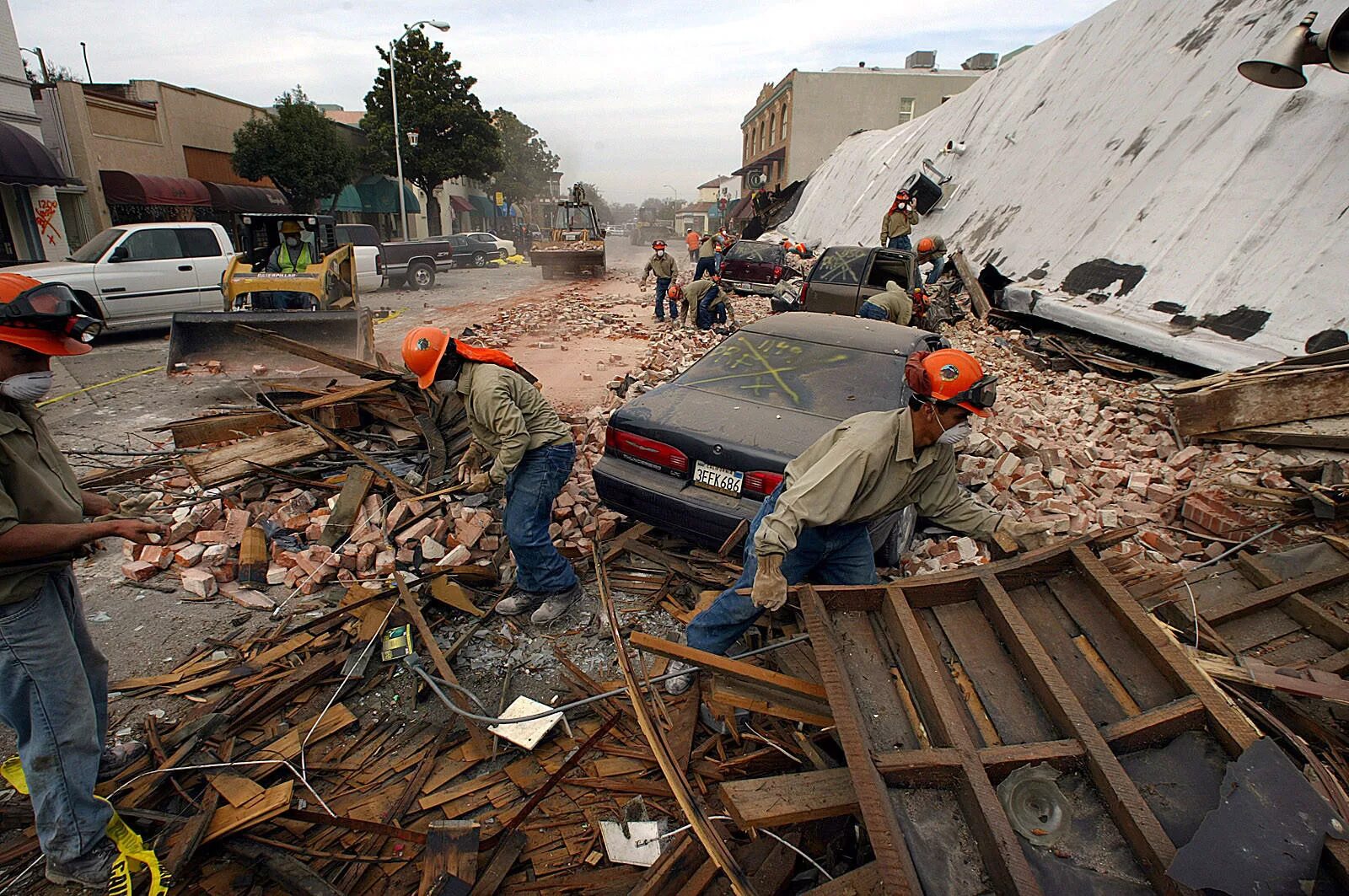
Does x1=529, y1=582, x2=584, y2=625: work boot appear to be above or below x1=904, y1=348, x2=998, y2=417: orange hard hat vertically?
below

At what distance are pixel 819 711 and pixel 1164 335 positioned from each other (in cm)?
772

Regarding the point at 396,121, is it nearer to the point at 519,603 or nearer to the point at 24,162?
the point at 24,162

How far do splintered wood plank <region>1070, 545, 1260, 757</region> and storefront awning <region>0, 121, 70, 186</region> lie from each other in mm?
21903

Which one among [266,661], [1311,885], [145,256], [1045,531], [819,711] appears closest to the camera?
[1311,885]

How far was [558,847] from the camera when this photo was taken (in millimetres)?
2574

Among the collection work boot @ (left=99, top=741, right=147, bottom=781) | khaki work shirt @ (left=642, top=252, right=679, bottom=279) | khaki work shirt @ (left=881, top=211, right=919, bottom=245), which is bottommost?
work boot @ (left=99, top=741, right=147, bottom=781)

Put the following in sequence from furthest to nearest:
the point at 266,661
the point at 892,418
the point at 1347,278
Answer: the point at 1347,278 < the point at 266,661 < the point at 892,418

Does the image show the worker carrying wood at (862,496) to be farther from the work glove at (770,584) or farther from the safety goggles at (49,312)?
the safety goggles at (49,312)

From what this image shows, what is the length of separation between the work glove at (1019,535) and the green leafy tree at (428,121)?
3348 cm

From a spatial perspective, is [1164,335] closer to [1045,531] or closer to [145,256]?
[1045,531]

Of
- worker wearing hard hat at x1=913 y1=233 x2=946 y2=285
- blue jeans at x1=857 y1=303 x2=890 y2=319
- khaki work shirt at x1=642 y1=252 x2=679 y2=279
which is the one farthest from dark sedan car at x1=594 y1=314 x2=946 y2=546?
khaki work shirt at x1=642 y1=252 x2=679 y2=279

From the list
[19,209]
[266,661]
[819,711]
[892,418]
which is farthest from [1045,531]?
[19,209]

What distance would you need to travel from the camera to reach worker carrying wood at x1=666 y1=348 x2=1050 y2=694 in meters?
2.53

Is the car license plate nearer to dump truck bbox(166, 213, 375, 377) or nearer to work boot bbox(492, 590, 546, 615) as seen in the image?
work boot bbox(492, 590, 546, 615)
